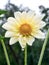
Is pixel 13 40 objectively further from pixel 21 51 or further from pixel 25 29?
pixel 21 51

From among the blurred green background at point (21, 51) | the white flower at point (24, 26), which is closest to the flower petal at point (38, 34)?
the white flower at point (24, 26)

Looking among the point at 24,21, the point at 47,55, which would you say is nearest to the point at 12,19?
the point at 24,21

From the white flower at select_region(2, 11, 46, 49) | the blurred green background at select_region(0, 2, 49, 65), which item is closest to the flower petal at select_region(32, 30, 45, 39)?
the white flower at select_region(2, 11, 46, 49)

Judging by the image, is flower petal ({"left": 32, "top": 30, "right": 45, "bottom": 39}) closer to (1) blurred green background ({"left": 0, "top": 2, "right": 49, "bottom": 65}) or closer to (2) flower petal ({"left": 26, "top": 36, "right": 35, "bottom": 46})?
(2) flower petal ({"left": 26, "top": 36, "right": 35, "bottom": 46})

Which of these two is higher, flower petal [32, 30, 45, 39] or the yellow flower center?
the yellow flower center

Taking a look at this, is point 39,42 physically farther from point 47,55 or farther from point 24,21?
point 24,21

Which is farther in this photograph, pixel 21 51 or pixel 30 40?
pixel 21 51

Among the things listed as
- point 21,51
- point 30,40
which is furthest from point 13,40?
point 21,51

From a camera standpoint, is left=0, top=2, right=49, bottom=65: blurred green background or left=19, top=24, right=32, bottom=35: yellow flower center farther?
left=0, top=2, right=49, bottom=65: blurred green background
